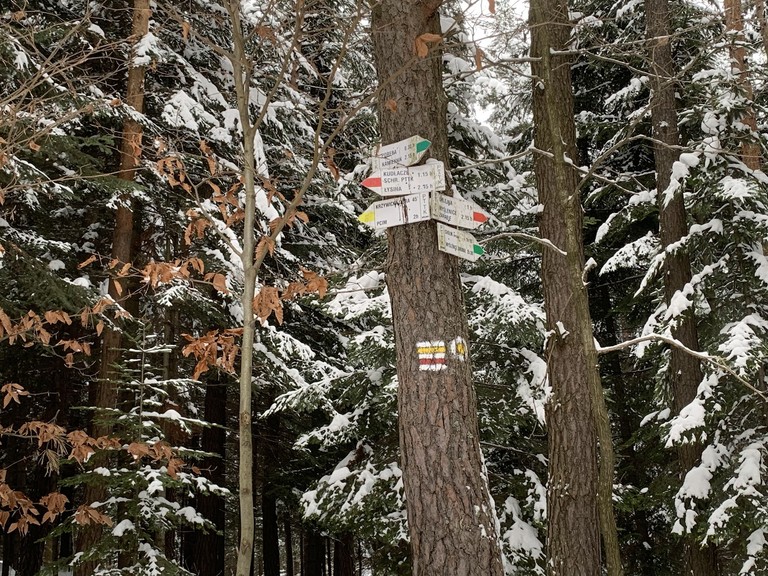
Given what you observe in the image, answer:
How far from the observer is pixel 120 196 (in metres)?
8.32

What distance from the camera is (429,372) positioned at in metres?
3.40

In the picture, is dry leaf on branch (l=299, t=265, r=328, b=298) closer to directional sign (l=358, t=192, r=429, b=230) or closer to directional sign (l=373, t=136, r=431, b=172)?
directional sign (l=358, t=192, r=429, b=230)

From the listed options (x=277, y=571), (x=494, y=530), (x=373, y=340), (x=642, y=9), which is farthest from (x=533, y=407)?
(x=277, y=571)

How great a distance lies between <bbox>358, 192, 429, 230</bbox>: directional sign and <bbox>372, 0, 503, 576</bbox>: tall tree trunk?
0.06 m

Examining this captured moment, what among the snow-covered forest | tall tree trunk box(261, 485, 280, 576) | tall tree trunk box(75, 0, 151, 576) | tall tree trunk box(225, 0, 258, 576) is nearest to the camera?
tall tree trunk box(225, 0, 258, 576)

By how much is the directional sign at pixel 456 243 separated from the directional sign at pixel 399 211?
0.13 meters

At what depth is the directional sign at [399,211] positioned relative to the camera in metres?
3.54

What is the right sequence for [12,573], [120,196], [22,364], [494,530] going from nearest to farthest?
[494,530], [120,196], [22,364], [12,573]

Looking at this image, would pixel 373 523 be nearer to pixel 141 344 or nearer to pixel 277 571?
pixel 141 344

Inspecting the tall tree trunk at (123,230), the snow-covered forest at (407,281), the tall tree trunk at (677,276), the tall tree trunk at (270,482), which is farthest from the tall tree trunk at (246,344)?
the tall tree trunk at (270,482)

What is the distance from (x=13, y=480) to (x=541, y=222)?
1523cm

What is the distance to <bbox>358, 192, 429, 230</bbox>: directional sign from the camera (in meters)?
3.54

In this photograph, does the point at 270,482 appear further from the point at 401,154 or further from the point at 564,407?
the point at 401,154

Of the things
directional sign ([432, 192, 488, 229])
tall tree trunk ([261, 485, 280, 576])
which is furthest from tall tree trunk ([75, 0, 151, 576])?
tall tree trunk ([261, 485, 280, 576])
